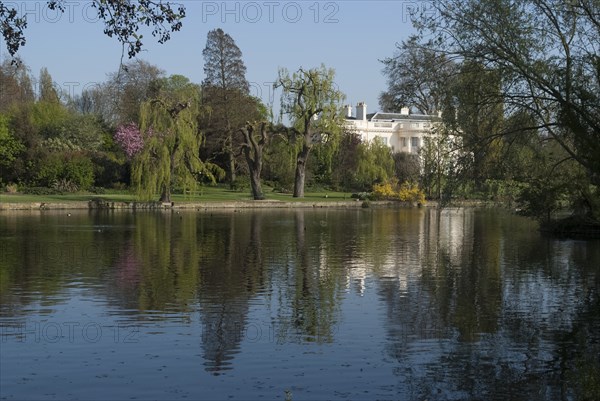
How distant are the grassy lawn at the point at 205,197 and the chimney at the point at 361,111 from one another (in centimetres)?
4139

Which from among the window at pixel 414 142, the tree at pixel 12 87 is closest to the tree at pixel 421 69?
the tree at pixel 12 87

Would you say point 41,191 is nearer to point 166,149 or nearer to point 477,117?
point 166,149

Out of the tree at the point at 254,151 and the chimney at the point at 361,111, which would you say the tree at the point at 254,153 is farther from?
the chimney at the point at 361,111

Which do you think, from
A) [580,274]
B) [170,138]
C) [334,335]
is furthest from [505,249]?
[170,138]

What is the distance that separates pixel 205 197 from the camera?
62.7m

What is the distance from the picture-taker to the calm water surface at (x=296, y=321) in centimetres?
1104

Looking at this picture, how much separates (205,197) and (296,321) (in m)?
48.0

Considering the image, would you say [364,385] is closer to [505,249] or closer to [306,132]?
[505,249]

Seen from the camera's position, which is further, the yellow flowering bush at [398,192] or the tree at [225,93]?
the tree at [225,93]

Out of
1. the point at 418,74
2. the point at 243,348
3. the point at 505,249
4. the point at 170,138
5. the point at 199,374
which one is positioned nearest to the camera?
the point at 199,374

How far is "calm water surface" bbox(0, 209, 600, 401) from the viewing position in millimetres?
11039

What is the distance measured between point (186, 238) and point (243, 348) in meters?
19.6

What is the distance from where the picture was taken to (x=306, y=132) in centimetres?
6612

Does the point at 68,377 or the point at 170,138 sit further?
the point at 170,138
